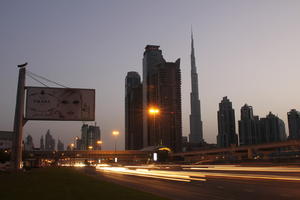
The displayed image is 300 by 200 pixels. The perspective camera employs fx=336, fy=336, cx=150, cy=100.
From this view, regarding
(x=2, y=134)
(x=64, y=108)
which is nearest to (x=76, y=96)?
(x=64, y=108)

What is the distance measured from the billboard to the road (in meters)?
Answer: 10.6

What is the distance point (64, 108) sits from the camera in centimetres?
4512

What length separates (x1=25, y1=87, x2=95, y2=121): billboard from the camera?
1748 inches

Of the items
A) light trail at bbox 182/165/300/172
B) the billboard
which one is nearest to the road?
light trail at bbox 182/165/300/172

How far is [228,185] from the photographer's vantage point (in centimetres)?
2256

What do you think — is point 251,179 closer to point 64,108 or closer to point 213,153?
point 64,108

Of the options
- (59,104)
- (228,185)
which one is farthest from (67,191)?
(59,104)

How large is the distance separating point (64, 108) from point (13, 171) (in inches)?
420

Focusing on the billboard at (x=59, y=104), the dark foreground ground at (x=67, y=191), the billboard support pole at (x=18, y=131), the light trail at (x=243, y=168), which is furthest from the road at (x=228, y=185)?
the billboard support pole at (x=18, y=131)

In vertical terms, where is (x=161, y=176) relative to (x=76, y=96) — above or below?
below

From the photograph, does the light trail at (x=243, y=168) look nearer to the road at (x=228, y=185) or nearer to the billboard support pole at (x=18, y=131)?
the road at (x=228, y=185)

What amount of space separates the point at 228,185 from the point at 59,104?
28.9 meters

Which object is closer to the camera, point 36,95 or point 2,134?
point 36,95

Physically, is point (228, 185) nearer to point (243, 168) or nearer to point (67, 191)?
point (243, 168)
